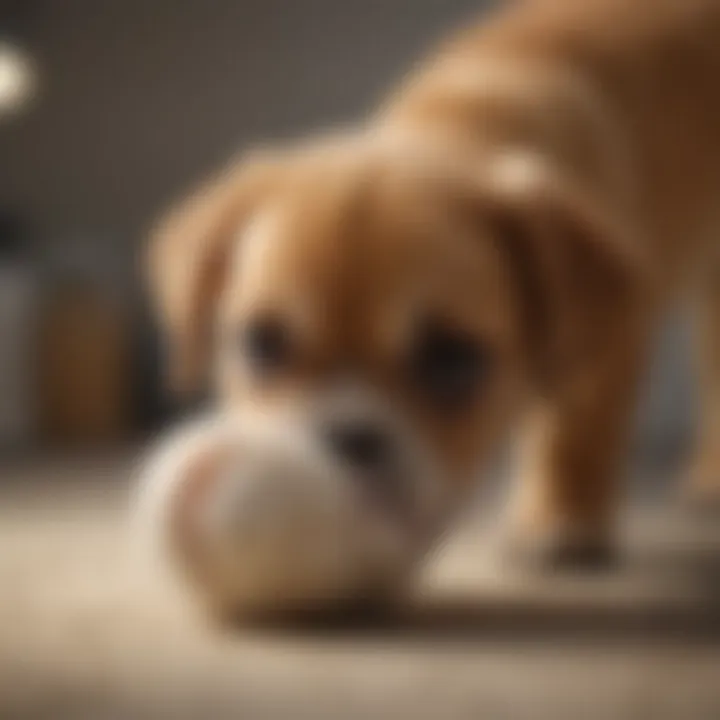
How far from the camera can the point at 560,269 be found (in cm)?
97

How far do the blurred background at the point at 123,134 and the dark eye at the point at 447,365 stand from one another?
1194 mm

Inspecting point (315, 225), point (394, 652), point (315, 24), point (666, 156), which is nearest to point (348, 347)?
point (315, 225)

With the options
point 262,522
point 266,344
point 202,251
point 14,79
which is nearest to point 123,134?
point 14,79

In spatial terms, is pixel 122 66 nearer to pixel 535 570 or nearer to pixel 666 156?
pixel 666 156

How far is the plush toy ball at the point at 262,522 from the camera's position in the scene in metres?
0.84

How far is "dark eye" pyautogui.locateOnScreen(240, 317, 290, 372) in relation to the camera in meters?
0.92

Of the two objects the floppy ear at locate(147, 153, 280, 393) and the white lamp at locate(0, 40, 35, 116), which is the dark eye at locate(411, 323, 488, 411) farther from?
the white lamp at locate(0, 40, 35, 116)

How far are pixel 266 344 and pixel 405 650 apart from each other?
22cm

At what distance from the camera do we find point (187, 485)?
0.86 m

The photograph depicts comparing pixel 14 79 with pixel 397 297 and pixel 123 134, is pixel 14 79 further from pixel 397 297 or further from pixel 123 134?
pixel 397 297

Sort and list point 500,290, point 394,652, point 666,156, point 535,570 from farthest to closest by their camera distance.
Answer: point 666,156
point 535,570
point 500,290
point 394,652

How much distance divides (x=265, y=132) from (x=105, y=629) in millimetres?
1450

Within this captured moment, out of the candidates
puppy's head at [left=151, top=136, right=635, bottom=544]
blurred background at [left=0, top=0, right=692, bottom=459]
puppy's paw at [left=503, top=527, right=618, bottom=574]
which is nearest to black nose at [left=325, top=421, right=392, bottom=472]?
puppy's head at [left=151, top=136, right=635, bottom=544]

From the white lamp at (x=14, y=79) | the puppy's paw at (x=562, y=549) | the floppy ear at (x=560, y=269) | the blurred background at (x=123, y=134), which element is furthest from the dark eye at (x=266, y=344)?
the white lamp at (x=14, y=79)
